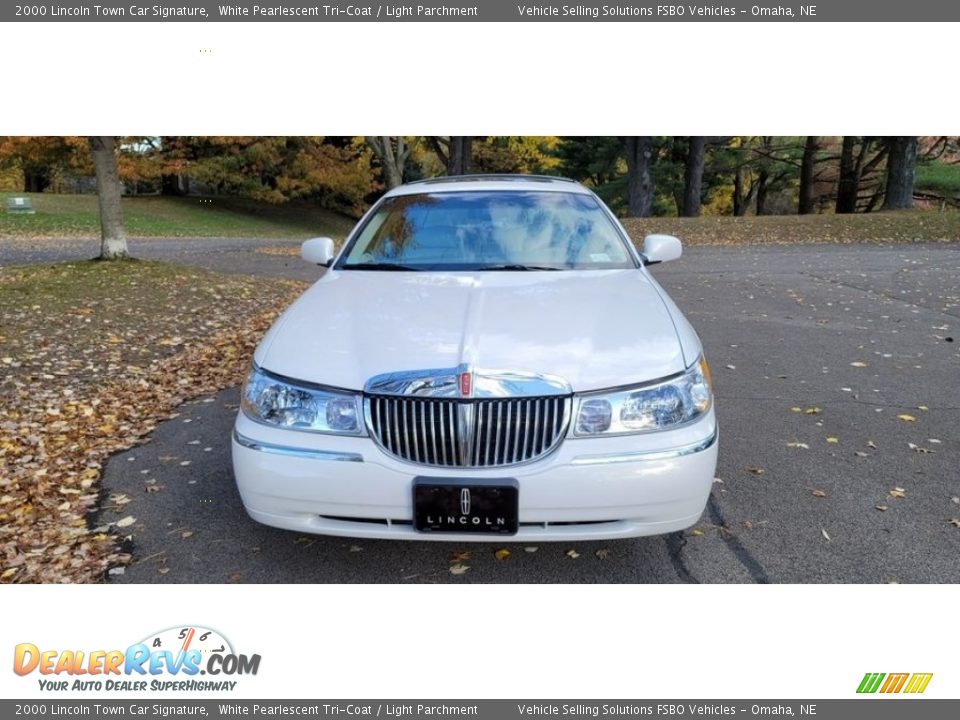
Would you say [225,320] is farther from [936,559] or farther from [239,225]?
[239,225]

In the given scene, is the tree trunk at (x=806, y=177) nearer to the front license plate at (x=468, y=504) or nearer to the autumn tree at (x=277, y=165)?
the autumn tree at (x=277, y=165)

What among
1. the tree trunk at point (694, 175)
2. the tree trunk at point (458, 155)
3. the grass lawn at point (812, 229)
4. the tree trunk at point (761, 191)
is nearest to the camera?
the grass lawn at point (812, 229)

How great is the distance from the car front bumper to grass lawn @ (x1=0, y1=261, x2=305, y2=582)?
1094 mm

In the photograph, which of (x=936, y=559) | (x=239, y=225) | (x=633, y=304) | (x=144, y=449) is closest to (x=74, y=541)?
(x=144, y=449)

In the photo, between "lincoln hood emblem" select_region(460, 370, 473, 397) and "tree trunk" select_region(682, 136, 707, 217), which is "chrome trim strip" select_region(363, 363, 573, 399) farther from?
"tree trunk" select_region(682, 136, 707, 217)

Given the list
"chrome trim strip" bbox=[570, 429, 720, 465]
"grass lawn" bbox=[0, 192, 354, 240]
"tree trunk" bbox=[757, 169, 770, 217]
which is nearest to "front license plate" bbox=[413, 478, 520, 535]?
"chrome trim strip" bbox=[570, 429, 720, 465]

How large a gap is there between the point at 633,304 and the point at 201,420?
3259 millimetres

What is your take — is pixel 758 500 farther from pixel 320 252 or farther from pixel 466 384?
pixel 320 252

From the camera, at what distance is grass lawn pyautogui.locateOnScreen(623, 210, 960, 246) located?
1875 cm

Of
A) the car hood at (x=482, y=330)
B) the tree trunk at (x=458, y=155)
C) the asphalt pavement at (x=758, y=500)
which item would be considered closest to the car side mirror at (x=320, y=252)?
the car hood at (x=482, y=330)

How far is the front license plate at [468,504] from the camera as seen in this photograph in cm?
254

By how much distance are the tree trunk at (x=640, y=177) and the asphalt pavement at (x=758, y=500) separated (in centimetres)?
1862

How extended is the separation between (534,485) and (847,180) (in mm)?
32802

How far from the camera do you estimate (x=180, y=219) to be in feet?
96.8
